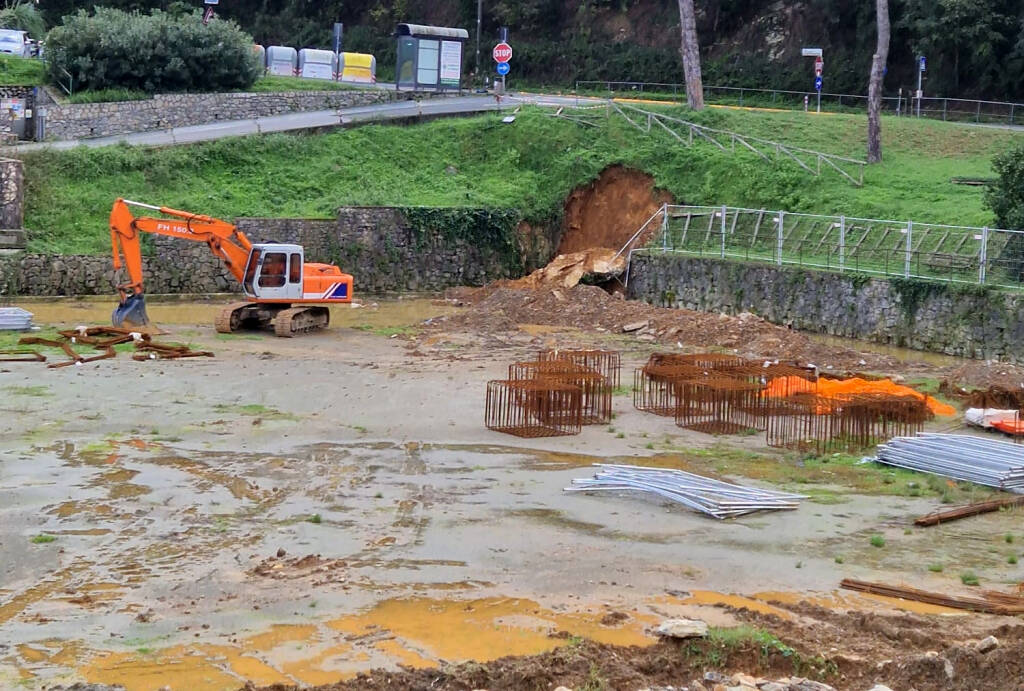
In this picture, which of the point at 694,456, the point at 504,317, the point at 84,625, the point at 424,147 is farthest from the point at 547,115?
the point at 84,625

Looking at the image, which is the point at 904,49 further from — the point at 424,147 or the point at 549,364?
the point at 549,364

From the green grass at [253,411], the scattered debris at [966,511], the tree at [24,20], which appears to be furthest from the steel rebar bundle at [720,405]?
the tree at [24,20]

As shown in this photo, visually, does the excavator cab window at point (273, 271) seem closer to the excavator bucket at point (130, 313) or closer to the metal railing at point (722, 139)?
the excavator bucket at point (130, 313)

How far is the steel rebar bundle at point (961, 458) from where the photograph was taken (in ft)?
53.4

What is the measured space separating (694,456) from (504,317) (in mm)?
15131

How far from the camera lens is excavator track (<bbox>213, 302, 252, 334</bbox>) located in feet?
96.2

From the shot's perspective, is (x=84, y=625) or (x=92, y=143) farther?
(x=92, y=143)

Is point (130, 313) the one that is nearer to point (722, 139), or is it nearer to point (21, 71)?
point (21, 71)

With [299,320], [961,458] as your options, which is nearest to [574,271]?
[299,320]

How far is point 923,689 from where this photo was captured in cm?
960

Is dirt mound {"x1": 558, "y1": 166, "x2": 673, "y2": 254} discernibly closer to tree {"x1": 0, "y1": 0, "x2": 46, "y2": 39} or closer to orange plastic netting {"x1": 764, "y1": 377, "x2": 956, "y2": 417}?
orange plastic netting {"x1": 764, "y1": 377, "x2": 956, "y2": 417}

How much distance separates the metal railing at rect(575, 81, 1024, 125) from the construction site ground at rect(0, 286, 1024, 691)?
32.5 metres

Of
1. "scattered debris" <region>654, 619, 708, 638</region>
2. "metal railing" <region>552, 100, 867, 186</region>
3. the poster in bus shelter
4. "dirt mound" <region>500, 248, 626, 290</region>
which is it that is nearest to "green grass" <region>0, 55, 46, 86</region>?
the poster in bus shelter

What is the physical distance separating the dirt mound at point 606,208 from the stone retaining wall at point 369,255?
0.89m
